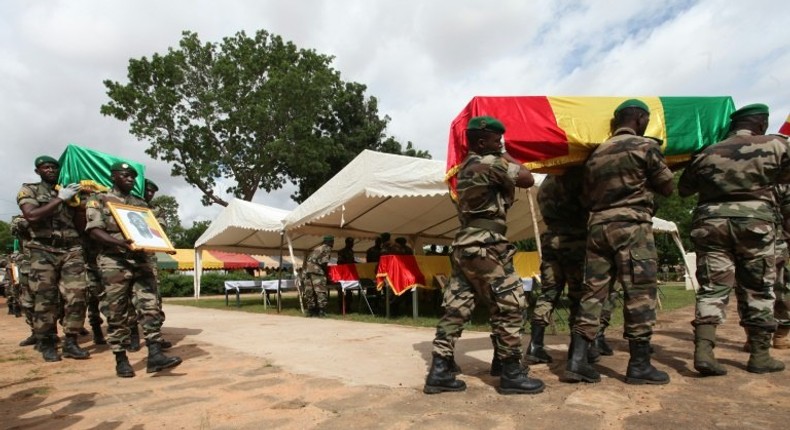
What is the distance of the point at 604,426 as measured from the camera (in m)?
2.30

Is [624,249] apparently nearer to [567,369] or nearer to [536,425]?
[567,369]

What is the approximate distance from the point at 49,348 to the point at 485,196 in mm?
4810

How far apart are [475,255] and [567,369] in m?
1.02

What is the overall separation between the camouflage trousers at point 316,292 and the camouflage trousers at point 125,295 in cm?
508

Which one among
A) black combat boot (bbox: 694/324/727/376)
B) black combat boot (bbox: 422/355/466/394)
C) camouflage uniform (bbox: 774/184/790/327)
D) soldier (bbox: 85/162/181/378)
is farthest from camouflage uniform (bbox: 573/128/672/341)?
soldier (bbox: 85/162/181/378)

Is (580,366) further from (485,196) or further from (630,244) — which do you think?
(485,196)

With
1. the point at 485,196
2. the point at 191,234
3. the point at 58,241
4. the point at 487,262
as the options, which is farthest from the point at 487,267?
the point at 191,234

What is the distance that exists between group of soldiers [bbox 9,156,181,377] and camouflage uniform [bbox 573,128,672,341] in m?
3.62

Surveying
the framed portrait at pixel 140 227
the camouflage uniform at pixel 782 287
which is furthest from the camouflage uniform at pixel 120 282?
the camouflage uniform at pixel 782 287

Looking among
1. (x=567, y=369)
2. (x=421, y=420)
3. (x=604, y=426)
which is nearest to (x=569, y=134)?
(x=567, y=369)

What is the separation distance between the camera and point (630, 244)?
3.13 m

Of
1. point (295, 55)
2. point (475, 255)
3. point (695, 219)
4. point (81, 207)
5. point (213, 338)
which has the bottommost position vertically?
point (213, 338)

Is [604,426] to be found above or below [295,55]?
below

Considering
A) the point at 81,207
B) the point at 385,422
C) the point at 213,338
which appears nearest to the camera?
the point at 385,422
